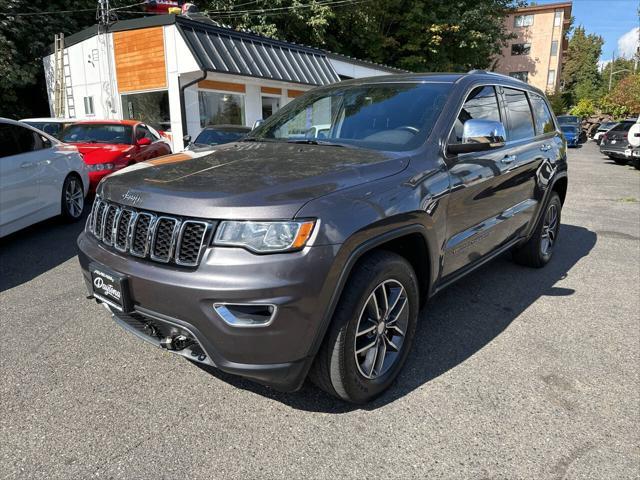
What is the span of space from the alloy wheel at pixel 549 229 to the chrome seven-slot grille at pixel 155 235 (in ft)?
12.5

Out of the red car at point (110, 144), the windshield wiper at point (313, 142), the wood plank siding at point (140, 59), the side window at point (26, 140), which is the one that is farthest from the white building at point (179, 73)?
the windshield wiper at point (313, 142)

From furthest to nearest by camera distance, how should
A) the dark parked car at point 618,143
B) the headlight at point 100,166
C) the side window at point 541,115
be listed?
the dark parked car at point 618,143 < the headlight at point 100,166 < the side window at point 541,115

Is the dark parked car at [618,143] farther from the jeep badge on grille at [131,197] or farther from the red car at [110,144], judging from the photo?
the jeep badge on grille at [131,197]

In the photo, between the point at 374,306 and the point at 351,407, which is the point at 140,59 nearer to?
the point at 374,306

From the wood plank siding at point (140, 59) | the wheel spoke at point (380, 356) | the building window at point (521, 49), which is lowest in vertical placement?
the wheel spoke at point (380, 356)

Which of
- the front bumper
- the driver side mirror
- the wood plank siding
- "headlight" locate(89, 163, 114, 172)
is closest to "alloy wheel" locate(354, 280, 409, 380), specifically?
the front bumper

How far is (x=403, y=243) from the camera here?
280cm

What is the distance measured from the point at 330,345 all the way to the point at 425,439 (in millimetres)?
685

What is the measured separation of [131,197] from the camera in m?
2.47

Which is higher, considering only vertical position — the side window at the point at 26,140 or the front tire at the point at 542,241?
the side window at the point at 26,140

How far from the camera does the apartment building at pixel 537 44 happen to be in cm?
5416

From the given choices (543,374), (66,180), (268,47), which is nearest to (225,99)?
(268,47)

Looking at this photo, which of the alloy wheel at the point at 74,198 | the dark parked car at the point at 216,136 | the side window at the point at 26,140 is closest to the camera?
the side window at the point at 26,140

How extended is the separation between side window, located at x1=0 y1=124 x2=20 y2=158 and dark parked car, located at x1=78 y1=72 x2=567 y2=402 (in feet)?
11.5
